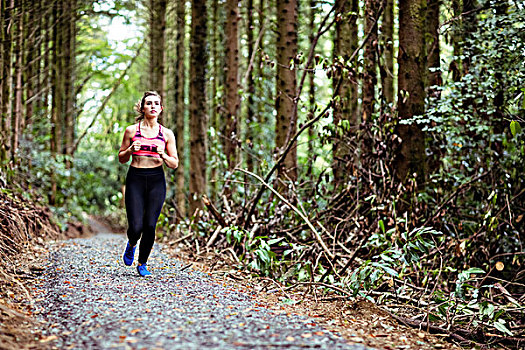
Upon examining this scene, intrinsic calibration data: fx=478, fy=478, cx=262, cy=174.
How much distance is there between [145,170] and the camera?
537 cm

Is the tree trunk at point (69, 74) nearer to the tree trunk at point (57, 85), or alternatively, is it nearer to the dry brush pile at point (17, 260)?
the tree trunk at point (57, 85)

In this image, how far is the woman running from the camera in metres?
5.32

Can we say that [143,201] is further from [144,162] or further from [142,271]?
[142,271]

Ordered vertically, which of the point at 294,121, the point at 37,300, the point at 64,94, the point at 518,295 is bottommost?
the point at 518,295

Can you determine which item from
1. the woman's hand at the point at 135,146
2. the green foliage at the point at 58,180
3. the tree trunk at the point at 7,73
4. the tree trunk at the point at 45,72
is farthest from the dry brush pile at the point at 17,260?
the tree trunk at the point at 45,72

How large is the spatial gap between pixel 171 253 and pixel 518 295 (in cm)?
520

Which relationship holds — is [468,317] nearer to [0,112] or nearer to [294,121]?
[294,121]

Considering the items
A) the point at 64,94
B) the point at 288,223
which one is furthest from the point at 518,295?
the point at 64,94

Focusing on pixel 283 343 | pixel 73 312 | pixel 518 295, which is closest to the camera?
pixel 283 343

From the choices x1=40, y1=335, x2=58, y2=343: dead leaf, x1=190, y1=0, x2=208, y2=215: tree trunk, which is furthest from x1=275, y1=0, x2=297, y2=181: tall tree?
x1=40, y1=335, x2=58, y2=343: dead leaf

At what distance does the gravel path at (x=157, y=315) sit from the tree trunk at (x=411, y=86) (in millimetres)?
3383

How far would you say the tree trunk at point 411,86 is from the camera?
699cm

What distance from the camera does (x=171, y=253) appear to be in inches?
319

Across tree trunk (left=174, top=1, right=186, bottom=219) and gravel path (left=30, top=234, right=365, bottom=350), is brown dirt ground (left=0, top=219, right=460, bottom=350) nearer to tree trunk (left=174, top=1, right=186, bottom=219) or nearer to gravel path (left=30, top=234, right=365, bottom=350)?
gravel path (left=30, top=234, right=365, bottom=350)
